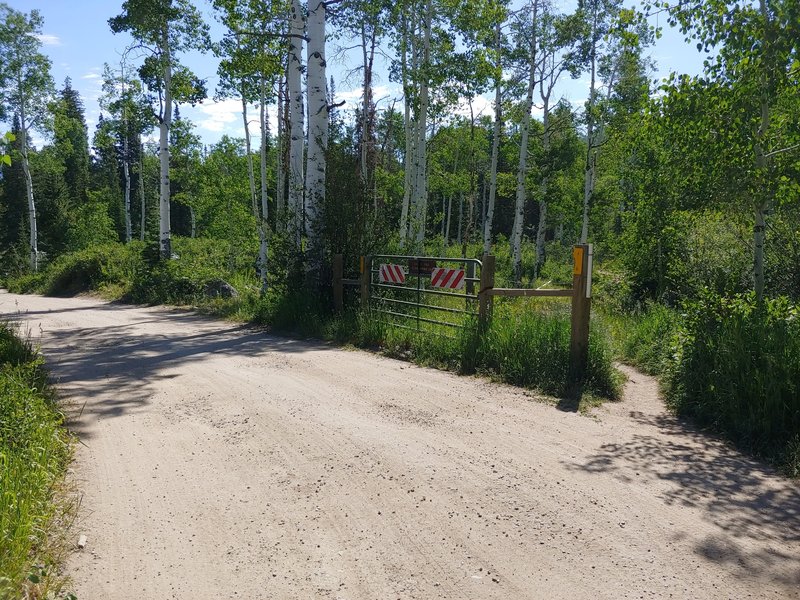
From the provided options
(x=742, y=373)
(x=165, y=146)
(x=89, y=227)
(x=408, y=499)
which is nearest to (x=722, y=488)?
(x=742, y=373)

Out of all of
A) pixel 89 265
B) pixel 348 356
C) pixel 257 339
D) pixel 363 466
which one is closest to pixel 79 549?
pixel 363 466

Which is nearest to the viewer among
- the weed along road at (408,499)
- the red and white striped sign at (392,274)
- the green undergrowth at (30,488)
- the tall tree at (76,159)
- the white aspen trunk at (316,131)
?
the green undergrowth at (30,488)

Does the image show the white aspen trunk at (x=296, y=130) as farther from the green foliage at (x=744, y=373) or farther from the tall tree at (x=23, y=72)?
the tall tree at (x=23, y=72)

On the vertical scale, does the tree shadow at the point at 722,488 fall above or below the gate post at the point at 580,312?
below

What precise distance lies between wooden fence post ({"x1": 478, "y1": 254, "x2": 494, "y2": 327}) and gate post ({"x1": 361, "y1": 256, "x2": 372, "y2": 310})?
3257mm

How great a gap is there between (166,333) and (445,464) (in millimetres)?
9084

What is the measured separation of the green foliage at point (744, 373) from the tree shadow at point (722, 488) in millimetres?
264

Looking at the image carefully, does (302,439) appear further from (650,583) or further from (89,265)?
(89,265)

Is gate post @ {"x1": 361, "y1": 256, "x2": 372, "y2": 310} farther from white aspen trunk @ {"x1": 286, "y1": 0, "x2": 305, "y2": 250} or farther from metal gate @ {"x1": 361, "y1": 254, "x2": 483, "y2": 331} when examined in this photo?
white aspen trunk @ {"x1": 286, "y1": 0, "x2": 305, "y2": 250}

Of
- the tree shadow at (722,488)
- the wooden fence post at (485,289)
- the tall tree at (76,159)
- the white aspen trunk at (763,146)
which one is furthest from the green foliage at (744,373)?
the tall tree at (76,159)

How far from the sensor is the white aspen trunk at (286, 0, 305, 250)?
13.7 m

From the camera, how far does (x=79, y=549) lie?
346cm

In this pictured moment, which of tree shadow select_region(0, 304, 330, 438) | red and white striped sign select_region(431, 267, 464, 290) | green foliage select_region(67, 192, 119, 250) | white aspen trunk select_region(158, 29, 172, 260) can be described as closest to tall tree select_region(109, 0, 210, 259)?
white aspen trunk select_region(158, 29, 172, 260)

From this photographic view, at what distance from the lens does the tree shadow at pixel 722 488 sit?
3395 mm
